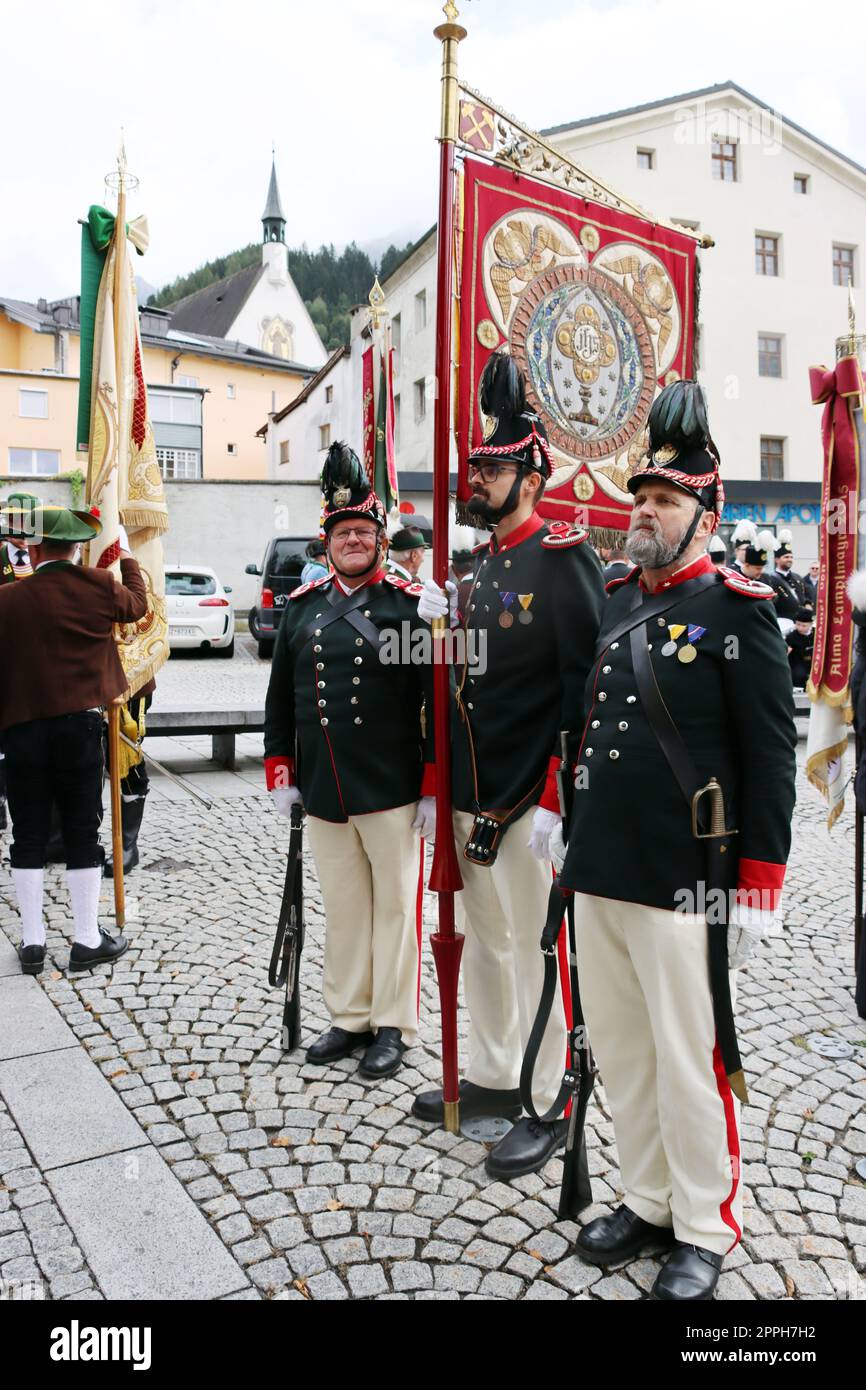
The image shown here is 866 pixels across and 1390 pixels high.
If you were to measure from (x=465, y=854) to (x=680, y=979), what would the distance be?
959 millimetres

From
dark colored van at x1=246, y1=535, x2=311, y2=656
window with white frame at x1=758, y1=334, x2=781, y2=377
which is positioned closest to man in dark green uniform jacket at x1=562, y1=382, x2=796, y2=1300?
dark colored van at x1=246, y1=535, x2=311, y2=656

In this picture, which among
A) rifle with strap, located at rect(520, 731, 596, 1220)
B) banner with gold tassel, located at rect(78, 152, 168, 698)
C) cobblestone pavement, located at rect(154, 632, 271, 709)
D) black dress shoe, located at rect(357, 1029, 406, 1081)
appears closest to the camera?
rifle with strap, located at rect(520, 731, 596, 1220)

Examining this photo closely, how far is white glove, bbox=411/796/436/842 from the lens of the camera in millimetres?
3764

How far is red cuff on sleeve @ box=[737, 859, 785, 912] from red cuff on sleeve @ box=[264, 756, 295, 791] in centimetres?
204

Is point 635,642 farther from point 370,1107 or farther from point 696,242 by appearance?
point 696,242

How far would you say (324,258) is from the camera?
86.6 m

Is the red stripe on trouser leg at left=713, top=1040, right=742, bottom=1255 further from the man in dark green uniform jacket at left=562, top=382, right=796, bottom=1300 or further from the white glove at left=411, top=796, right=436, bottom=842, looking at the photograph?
the white glove at left=411, top=796, right=436, bottom=842

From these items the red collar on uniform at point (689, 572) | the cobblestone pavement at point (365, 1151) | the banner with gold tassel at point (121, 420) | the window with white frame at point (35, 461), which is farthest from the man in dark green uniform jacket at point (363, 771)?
the window with white frame at point (35, 461)

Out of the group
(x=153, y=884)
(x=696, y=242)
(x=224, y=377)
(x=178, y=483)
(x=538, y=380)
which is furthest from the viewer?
(x=224, y=377)

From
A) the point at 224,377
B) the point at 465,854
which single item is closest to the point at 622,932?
the point at 465,854

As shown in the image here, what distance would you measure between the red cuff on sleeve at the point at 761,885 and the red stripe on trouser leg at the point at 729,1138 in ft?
1.29

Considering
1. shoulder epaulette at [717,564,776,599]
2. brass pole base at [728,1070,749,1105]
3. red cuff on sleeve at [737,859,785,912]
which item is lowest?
brass pole base at [728,1070,749,1105]

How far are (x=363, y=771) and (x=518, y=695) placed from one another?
0.80 metres

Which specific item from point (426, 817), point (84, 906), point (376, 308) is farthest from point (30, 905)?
point (376, 308)
